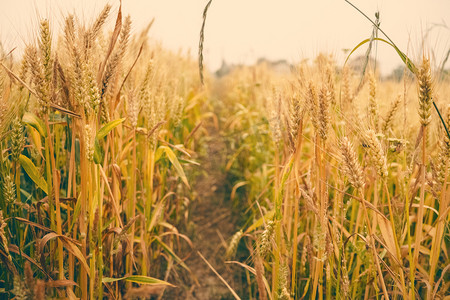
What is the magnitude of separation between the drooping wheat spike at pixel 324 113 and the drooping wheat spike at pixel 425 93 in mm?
271

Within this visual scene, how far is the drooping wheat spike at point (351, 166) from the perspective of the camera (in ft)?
2.79

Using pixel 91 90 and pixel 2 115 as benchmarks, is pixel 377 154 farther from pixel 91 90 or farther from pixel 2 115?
pixel 2 115

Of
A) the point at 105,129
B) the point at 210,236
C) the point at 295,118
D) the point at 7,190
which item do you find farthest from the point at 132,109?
the point at 210,236

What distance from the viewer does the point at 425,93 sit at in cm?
84

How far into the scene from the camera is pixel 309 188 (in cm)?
106

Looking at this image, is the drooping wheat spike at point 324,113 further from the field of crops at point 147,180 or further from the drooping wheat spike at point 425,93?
the drooping wheat spike at point 425,93

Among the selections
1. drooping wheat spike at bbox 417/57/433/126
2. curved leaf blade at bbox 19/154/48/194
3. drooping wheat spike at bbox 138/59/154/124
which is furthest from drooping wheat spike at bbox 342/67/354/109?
curved leaf blade at bbox 19/154/48/194

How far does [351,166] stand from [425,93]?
310 millimetres

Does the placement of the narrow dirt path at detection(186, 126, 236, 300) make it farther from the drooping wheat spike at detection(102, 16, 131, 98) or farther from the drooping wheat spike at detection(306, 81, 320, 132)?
the drooping wheat spike at detection(102, 16, 131, 98)

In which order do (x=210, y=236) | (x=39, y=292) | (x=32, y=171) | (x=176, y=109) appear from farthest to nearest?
(x=210, y=236)
(x=176, y=109)
(x=32, y=171)
(x=39, y=292)

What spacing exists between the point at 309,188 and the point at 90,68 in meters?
0.91

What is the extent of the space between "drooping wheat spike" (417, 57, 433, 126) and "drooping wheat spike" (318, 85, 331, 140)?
0.27m

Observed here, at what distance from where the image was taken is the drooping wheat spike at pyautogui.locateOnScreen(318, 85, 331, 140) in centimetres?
98

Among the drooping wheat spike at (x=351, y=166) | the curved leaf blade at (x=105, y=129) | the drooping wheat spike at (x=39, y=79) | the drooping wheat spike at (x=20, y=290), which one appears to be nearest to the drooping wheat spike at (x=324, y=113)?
the drooping wheat spike at (x=351, y=166)
